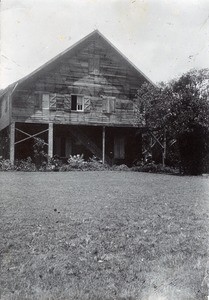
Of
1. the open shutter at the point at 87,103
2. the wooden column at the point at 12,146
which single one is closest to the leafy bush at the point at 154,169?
the open shutter at the point at 87,103

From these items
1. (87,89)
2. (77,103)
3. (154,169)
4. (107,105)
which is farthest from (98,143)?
(154,169)

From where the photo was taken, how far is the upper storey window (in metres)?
28.2

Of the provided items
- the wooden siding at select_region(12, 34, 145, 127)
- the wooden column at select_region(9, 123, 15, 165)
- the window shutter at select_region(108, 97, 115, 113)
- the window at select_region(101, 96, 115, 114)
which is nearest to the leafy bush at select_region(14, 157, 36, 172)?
the wooden column at select_region(9, 123, 15, 165)

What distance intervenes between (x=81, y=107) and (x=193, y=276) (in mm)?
23285

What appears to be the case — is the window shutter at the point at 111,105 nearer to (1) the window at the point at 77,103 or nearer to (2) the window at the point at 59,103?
(1) the window at the point at 77,103

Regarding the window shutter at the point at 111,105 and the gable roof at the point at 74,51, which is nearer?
the gable roof at the point at 74,51

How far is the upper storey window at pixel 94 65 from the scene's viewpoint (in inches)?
1110

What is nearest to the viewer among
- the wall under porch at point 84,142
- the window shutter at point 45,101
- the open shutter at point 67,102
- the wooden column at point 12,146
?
the wooden column at point 12,146

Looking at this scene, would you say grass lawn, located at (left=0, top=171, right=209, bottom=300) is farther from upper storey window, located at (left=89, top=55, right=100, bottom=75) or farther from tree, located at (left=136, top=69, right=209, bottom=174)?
upper storey window, located at (left=89, top=55, right=100, bottom=75)

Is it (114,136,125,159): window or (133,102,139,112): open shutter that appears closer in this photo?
(133,102,139,112): open shutter

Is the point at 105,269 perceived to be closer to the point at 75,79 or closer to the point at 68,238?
the point at 68,238

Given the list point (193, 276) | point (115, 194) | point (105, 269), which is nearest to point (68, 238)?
point (105, 269)

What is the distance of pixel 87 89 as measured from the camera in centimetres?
2823

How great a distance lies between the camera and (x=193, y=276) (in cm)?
548
